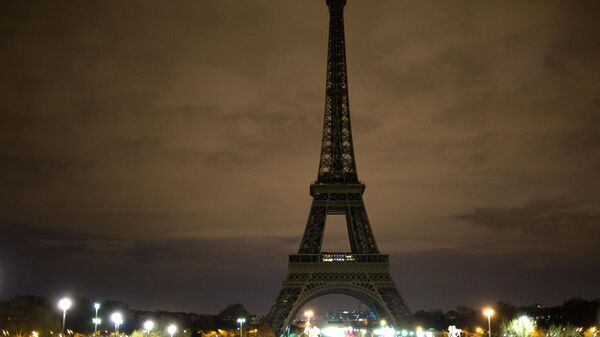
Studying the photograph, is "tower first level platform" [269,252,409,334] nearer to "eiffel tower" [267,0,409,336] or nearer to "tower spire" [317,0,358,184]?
"eiffel tower" [267,0,409,336]

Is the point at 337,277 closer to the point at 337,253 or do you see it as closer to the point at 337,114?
the point at 337,253

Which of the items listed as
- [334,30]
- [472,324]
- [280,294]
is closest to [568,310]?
[472,324]

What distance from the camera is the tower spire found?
80.1 meters

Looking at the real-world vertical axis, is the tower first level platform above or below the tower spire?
below

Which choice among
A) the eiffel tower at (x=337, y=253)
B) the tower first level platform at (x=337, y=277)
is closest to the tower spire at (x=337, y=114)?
the eiffel tower at (x=337, y=253)

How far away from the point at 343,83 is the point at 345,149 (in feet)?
28.9

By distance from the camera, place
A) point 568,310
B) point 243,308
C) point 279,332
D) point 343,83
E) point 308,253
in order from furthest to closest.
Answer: point 243,308 < point 568,310 < point 343,83 < point 308,253 < point 279,332

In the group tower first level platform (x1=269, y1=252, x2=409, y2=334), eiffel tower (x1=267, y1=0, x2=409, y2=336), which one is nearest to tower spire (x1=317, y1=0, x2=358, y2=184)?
eiffel tower (x1=267, y1=0, x2=409, y2=336)

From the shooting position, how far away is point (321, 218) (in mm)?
77812

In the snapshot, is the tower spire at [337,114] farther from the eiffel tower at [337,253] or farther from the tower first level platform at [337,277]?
the tower first level platform at [337,277]

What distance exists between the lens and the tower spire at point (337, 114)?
3155 inches

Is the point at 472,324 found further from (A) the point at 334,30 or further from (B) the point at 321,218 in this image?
(A) the point at 334,30

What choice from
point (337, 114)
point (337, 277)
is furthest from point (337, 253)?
point (337, 114)

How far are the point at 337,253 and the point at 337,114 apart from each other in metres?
18.6
